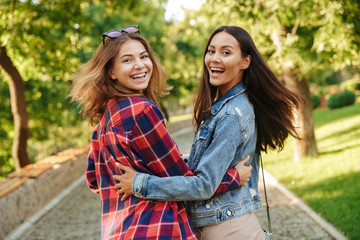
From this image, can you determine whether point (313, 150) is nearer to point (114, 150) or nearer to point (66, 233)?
point (66, 233)

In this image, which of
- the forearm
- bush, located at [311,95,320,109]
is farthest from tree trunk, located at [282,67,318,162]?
bush, located at [311,95,320,109]

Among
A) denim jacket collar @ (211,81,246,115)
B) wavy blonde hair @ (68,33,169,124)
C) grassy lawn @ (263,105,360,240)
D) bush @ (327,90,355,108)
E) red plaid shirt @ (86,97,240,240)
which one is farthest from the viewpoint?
bush @ (327,90,355,108)

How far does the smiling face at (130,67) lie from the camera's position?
223 cm

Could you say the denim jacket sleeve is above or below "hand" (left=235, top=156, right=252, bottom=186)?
above

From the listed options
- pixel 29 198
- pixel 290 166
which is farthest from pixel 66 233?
pixel 290 166

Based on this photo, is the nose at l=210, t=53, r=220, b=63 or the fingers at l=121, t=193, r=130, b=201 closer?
the fingers at l=121, t=193, r=130, b=201

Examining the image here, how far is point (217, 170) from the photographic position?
2.03 metres

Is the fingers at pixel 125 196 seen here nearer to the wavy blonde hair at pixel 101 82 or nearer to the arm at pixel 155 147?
the arm at pixel 155 147

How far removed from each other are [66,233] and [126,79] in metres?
4.75

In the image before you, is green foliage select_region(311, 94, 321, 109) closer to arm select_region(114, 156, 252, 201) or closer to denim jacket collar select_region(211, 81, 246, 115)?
denim jacket collar select_region(211, 81, 246, 115)

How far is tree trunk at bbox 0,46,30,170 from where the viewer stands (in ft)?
34.2

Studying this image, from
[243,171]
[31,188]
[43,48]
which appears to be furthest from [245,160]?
[43,48]

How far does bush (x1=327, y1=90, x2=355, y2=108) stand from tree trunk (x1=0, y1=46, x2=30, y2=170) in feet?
64.0

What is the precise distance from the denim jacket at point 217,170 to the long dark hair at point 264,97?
0.26 ft
